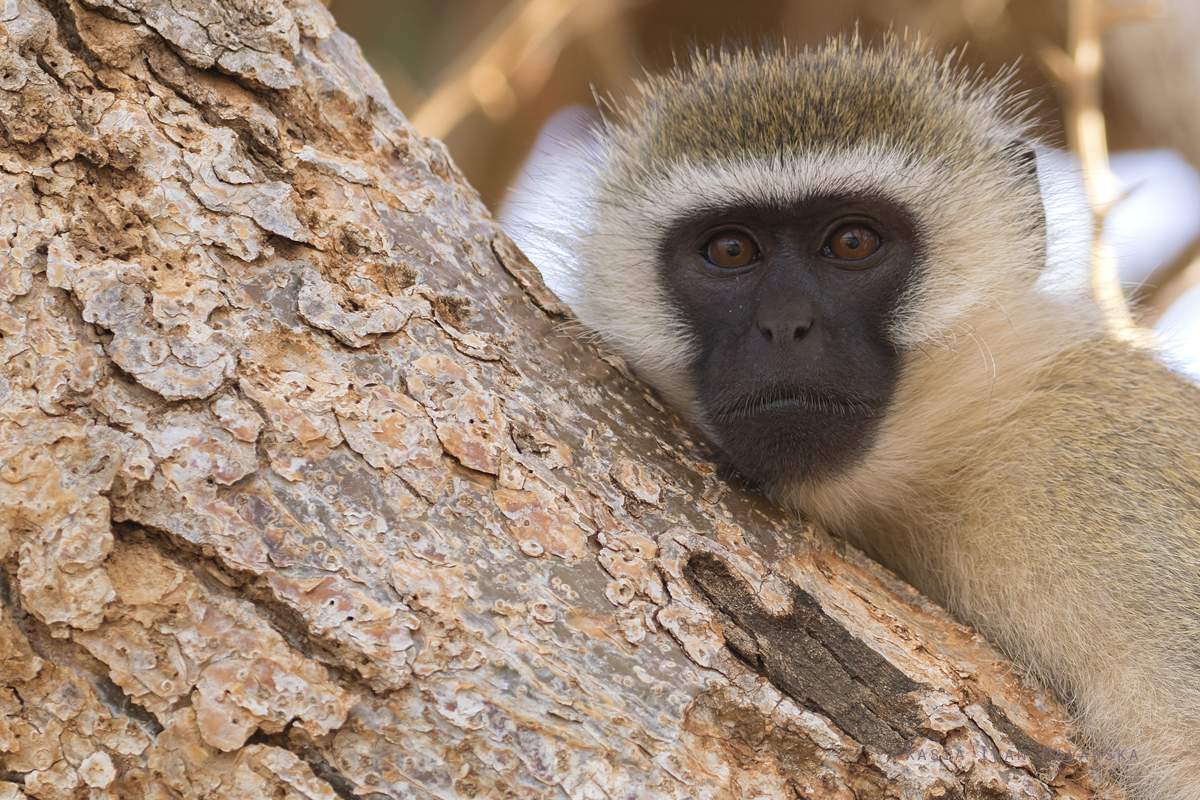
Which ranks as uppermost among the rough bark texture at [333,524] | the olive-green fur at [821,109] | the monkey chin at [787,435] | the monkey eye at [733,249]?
the olive-green fur at [821,109]

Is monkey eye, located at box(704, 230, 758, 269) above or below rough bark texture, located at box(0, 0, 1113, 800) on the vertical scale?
above

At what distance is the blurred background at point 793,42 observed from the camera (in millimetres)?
3719

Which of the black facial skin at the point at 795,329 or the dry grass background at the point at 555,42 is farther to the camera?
the dry grass background at the point at 555,42

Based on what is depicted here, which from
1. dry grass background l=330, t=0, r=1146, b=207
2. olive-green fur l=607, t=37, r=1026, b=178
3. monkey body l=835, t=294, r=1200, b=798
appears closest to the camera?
monkey body l=835, t=294, r=1200, b=798

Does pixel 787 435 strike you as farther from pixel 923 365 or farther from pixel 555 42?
pixel 555 42

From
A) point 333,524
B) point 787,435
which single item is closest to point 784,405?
point 787,435

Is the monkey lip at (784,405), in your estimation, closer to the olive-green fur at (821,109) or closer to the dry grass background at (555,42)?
the olive-green fur at (821,109)

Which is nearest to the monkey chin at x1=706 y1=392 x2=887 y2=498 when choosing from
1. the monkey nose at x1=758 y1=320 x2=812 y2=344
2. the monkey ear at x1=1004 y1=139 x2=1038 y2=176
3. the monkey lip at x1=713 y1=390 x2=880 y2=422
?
the monkey lip at x1=713 y1=390 x2=880 y2=422

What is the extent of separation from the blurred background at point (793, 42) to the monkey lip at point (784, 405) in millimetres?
1230

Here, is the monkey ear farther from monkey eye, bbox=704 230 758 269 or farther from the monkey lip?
the monkey lip

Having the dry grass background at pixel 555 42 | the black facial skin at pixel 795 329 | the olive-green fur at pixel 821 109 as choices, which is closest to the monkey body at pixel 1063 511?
the black facial skin at pixel 795 329

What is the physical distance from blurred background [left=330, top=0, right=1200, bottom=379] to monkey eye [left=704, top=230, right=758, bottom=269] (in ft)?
2.78

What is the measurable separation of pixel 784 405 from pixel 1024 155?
4.04 feet

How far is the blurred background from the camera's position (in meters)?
3.72
